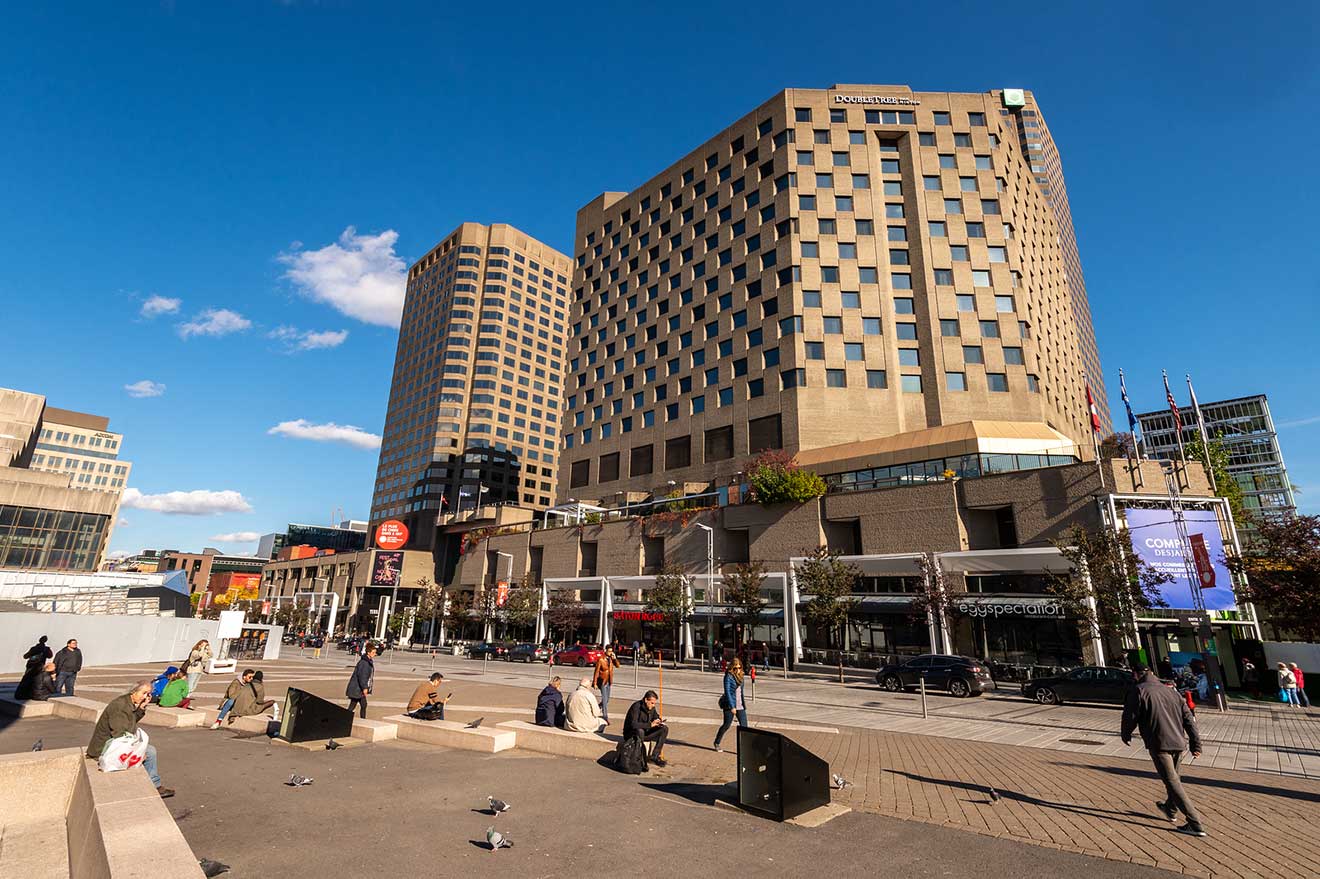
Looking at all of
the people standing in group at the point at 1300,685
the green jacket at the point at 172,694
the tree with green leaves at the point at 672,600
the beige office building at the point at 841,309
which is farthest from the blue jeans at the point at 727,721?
the beige office building at the point at 841,309

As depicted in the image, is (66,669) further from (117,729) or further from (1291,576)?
(1291,576)

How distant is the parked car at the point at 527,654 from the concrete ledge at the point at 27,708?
34.7 meters

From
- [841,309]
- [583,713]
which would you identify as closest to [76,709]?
[583,713]

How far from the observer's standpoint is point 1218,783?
35.2ft

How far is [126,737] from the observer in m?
7.89

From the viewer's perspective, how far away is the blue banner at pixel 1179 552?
3122 centimetres

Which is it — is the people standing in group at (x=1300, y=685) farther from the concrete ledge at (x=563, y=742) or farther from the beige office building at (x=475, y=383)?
the beige office building at (x=475, y=383)

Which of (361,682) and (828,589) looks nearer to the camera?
(361,682)

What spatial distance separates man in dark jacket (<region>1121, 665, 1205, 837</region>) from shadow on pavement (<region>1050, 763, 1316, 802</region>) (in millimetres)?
2657

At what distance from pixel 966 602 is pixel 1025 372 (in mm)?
24758

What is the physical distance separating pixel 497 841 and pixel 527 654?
148ft

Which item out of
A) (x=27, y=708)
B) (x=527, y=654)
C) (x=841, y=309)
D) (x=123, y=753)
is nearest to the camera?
(x=123, y=753)

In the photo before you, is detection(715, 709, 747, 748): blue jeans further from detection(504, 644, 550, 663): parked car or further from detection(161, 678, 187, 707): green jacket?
detection(504, 644, 550, 663): parked car

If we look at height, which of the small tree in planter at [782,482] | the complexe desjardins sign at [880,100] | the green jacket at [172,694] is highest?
the complexe desjardins sign at [880,100]
